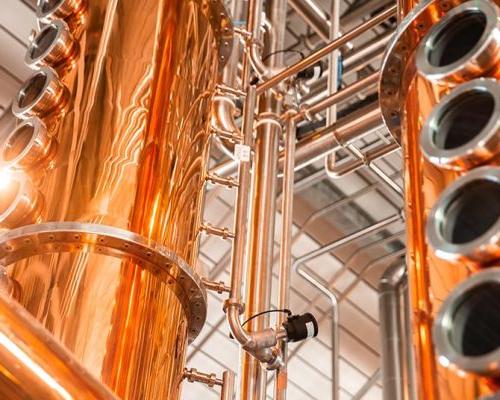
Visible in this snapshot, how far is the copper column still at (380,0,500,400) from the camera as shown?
4.93 feet

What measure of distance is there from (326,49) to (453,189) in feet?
7.73

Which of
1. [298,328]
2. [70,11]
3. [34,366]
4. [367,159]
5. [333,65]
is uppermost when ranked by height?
[333,65]

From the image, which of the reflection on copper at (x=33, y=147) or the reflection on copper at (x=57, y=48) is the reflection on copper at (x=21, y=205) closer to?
the reflection on copper at (x=33, y=147)

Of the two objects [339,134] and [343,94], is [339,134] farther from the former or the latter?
[343,94]

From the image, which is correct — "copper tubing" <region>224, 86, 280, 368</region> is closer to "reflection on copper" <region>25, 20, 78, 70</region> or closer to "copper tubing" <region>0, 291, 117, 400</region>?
"reflection on copper" <region>25, 20, 78, 70</region>

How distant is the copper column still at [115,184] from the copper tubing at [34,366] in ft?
4.21

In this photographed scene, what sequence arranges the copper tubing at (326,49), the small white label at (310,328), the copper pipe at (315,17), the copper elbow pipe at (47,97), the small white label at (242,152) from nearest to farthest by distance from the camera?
the copper elbow pipe at (47,97) → the small white label at (310,328) → the copper tubing at (326,49) → the small white label at (242,152) → the copper pipe at (315,17)

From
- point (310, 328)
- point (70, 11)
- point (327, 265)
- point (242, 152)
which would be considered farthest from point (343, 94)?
point (327, 265)

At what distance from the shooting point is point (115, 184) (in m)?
2.86

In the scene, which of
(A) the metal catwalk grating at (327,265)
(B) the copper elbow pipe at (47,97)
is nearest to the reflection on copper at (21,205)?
(B) the copper elbow pipe at (47,97)

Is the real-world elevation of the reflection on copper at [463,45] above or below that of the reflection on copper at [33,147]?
below

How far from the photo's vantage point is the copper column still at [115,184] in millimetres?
2674

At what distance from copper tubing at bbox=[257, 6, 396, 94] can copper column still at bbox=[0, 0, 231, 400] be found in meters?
0.60

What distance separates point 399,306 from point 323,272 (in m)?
1.83
